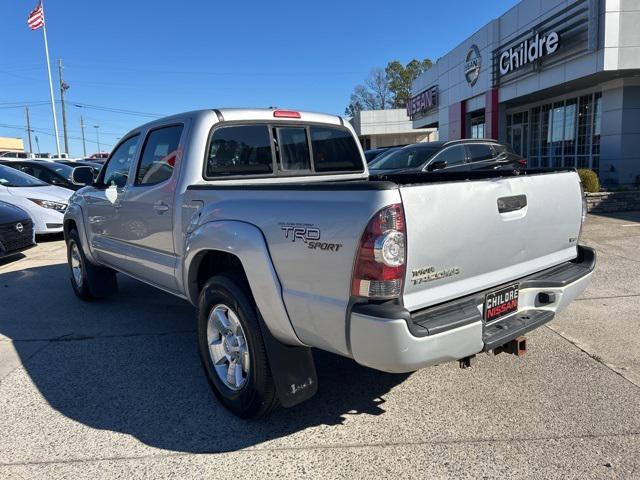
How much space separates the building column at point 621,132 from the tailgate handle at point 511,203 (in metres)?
15.0

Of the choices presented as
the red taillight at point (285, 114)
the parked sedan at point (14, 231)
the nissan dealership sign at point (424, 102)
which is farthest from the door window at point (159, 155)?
the nissan dealership sign at point (424, 102)

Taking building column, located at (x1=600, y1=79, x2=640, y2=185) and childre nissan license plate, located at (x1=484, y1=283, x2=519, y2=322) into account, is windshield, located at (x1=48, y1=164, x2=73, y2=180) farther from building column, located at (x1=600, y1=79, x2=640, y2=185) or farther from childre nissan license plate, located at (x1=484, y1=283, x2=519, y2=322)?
building column, located at (x1=600, y1=79, x2=640, y2=185)

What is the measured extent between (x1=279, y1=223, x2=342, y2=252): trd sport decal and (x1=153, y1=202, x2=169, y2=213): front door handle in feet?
5.20

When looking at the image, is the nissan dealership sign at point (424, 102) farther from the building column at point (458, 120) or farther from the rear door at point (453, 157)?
the rear door at point (453, 157)

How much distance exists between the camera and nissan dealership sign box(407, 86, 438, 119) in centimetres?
2977

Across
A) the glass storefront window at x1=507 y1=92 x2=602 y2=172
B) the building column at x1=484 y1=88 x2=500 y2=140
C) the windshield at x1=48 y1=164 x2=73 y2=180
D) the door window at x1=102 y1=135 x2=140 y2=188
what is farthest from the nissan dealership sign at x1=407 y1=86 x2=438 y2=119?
the door window at x1=102 y1=135 x2=140 y2=188

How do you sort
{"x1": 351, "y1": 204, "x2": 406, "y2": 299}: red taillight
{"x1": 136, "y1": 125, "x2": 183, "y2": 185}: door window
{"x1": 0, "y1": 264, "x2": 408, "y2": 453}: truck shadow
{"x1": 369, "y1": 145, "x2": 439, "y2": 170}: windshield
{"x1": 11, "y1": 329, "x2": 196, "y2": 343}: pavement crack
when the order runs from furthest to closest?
{"x1": 369, "y1": 145, "x2": 439, "y2": 170}: windshield < {"x1": 11, "y1": 329, "x2": 196, "y2": 343}: pavement crack < {"x1": 136, "y1": 125, "x2": 183, "y2": 185}: door window < {"x1": 0, "y1": 264, "x2": 408, "y2": 453}: truck shadow < {"x1": 351, "y1": 204, "x2": 406, "y2": 299}: red taillight

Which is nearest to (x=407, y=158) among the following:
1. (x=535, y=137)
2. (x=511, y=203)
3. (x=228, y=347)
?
(x=511, y=203)

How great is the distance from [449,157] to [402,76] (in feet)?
215

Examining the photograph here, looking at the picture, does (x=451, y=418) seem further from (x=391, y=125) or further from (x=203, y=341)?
(x=391, y=125)

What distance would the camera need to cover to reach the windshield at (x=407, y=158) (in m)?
11.0

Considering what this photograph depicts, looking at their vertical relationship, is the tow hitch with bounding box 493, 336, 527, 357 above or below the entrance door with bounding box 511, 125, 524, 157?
below

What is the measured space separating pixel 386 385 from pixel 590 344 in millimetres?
1973

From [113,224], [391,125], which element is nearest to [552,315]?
[113,224]
